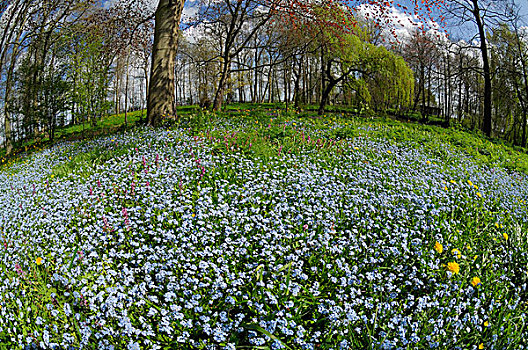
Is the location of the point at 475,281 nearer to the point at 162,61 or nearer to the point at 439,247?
the point at 439,247

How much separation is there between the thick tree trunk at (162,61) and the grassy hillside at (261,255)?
348cm

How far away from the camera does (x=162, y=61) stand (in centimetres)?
869

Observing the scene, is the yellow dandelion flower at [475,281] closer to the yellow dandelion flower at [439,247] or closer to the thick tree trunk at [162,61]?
the yellow dandelion flower at [439,247]

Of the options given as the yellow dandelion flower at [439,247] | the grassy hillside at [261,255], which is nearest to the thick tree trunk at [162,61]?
the grassy hillside at [261,255]

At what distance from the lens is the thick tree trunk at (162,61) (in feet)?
28.5

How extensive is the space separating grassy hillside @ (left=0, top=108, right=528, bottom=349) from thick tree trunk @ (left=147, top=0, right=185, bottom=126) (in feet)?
11.4

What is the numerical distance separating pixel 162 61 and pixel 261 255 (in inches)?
291

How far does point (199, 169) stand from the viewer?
183 inches

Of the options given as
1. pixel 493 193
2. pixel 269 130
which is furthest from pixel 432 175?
pixel 269 130

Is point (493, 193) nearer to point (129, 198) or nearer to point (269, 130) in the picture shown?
point (269, 130)

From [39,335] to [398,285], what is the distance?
9.32 feet

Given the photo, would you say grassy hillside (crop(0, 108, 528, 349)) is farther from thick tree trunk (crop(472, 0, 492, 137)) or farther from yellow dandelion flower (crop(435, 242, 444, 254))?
thick tree trunk (crop(472, 0, 492, 137))

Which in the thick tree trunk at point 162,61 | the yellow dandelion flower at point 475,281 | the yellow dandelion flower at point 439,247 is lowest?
the yellow dandelion flower at point 475,281

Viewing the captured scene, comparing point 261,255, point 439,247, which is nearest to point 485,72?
point 439,247
